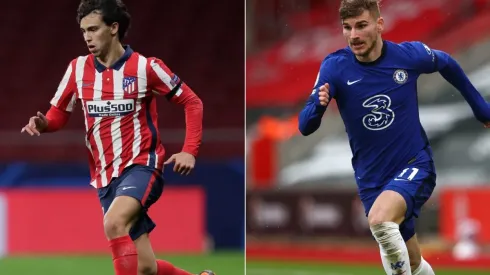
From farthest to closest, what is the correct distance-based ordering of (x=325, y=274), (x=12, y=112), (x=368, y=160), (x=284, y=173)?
1. (x=12, y=112)
2. (x=284, y=173)
3. (x=325, y=274)
4. (x=368, y=160)

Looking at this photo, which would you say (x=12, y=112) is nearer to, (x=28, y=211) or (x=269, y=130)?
(x=269, y=130)

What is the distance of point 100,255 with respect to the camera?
518 inches

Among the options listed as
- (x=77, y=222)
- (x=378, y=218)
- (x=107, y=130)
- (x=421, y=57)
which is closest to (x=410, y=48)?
(x=421, y=57)

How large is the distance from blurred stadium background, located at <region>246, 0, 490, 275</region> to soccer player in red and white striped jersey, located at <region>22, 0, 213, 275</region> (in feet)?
9.65

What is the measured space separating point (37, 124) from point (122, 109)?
502 mm

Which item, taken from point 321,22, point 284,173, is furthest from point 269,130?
point 321,22

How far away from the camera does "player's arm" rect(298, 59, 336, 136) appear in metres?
5.55

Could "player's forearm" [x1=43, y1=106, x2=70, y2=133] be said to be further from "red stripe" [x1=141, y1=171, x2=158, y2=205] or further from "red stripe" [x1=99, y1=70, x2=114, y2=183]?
"red stripe" [x1=141, y1=171, x2=158, y2=205]

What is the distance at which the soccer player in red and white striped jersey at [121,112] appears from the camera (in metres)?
6.02

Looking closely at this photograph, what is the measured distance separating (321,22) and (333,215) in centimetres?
796

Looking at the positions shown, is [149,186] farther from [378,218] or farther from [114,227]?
[378,218]

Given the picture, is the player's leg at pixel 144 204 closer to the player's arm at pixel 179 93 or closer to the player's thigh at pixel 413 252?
the player's arm at pixel 179 93

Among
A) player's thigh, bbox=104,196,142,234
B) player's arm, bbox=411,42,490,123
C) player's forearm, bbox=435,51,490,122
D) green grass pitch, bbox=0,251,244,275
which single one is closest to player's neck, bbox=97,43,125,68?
player's thigh, bbox=104,196,142,234

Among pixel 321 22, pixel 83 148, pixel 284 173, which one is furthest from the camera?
pixel 321 22
